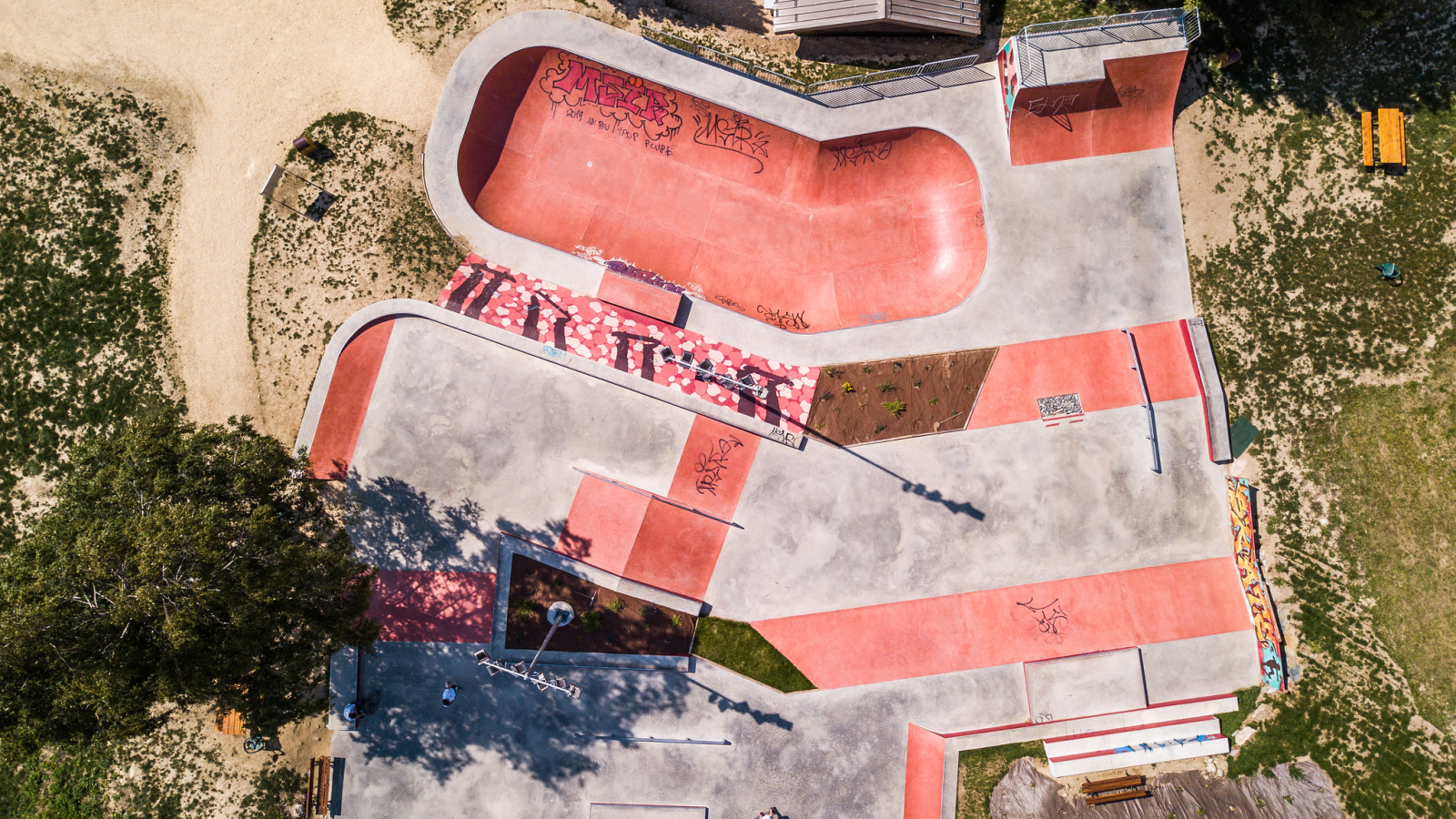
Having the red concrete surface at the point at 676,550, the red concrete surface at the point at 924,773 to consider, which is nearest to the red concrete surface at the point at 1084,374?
the red concrete surface at the point at 676,550

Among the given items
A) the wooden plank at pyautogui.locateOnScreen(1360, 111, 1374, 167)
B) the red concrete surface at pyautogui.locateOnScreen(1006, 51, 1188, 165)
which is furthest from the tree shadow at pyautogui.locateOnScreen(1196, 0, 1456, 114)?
the red concrete surface at pyautogui.locateOnScreen(1006, 51, 1188, 165)

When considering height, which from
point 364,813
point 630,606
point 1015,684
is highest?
point 630,606

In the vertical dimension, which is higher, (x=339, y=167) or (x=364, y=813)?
(x=339, y=167)

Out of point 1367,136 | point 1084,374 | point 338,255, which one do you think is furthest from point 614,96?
point 1367,136

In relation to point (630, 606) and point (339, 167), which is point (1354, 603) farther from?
point (339, 167)

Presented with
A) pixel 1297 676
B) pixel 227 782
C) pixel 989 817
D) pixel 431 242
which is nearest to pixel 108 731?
pixel 227 782

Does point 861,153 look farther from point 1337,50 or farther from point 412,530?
point 412,530

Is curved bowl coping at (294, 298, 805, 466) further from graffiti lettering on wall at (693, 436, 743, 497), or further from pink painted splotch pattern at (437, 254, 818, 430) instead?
graffiti lettering on wall at (693, 436, 743, 497)
